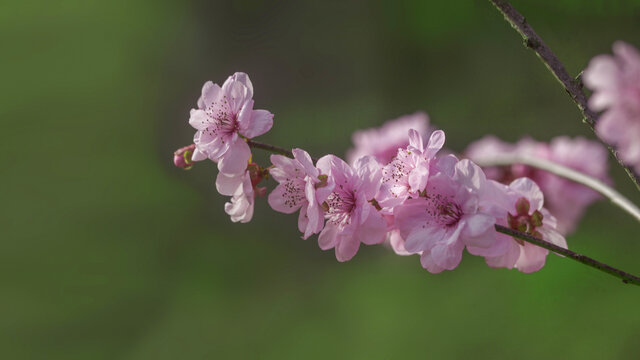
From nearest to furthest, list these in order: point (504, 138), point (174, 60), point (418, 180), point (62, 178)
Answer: point (418, 180), point (504, 138), point (62, 178), point (174, 60)

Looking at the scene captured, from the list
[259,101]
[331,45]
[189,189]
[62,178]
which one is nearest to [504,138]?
[331,45]

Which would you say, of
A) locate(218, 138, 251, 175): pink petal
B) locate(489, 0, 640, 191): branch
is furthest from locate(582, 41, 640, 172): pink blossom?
locate(218, 138, 251, 175): pink petal

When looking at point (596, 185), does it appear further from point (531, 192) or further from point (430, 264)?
point (430, 264)

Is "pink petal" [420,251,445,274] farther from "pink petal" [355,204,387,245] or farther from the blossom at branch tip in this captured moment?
the blossom at branch tip

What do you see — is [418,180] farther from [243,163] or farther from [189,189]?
[189,189]

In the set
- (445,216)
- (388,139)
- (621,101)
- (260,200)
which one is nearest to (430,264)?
(445,216)

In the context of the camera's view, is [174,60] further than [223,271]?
Yes
